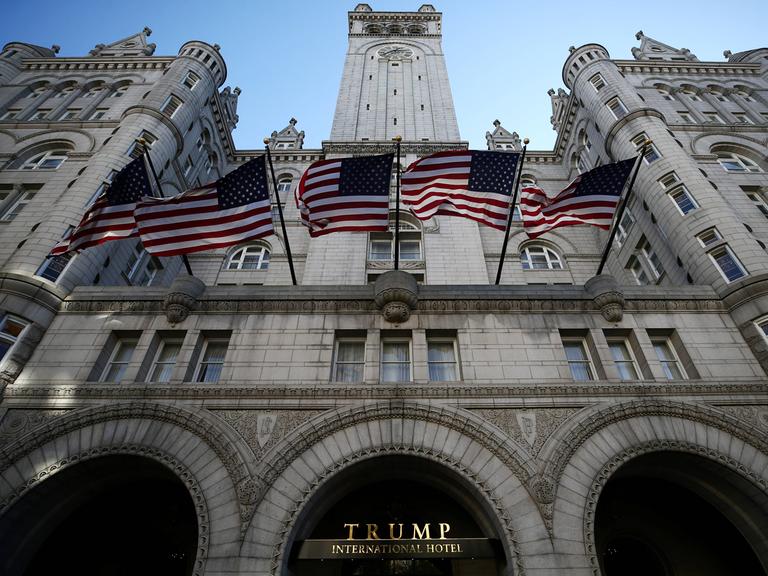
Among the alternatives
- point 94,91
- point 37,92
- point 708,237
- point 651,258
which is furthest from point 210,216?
point 37,92

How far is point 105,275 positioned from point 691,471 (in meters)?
24.6

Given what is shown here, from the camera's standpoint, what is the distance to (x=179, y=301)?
17359 mm

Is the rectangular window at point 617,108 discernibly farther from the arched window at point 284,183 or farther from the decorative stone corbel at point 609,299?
the arched window at point 284,183

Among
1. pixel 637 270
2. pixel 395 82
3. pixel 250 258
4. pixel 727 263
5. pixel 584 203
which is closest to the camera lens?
pixel 584 203

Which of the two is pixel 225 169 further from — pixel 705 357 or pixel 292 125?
pixel 705 357

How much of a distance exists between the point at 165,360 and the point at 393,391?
8.56 m

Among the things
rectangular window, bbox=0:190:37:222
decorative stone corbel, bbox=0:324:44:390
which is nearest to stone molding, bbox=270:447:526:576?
decorative stone corbel, bbox=0:324:44:390

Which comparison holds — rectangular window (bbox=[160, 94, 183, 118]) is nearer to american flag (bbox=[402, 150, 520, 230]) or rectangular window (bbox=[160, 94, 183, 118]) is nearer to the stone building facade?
the stone building facade

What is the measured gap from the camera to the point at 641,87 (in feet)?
110

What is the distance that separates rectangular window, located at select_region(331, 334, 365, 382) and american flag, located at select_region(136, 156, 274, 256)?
5.01m

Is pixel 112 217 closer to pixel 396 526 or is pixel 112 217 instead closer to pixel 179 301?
pixel 179 301

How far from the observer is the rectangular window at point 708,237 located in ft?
66.7

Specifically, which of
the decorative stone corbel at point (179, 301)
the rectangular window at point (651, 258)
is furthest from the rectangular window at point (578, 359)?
the decorative stone corbel at point (179, 301)

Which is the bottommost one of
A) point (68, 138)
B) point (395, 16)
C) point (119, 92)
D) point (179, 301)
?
point (179, 301)
